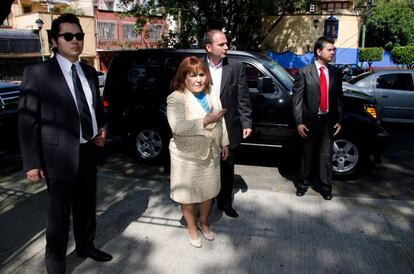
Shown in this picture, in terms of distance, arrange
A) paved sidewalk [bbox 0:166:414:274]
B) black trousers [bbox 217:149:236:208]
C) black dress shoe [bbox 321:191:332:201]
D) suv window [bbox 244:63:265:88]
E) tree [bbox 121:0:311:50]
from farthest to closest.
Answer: tree [bbox 121:0:311:50] → suv window [bbox 244:63:265:88] → black dress shoe [bbox 321:191:332:201] → black trousers [bbox 217:149:236:208] → paved sidewalk [bbox 0:166:414:274]

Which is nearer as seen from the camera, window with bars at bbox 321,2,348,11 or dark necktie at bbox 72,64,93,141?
dark necktie at bbox 72,64,93,141

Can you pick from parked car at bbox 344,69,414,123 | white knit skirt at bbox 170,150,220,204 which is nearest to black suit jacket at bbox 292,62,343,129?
white knit skirt at bbox 170,150,220,204

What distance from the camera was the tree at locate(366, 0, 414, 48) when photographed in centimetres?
3297

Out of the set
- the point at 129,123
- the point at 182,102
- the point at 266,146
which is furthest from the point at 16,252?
the point at 266,146

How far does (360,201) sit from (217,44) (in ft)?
8.51

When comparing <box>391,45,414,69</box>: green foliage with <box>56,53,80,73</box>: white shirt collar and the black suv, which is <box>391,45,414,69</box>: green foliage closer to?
the black suv

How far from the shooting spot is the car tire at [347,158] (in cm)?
525

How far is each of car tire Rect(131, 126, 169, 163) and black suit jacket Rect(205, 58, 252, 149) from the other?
227 cm

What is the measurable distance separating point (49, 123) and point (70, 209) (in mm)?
730

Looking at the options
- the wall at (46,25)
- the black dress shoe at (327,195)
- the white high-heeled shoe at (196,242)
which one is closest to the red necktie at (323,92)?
the black dress shoe at (327,195)

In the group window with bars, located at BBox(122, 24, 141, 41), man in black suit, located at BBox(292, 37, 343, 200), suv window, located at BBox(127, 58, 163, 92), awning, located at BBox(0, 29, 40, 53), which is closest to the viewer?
man in black suit, located at BBox(292, 37, 343, 200)

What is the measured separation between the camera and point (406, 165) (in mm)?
6078

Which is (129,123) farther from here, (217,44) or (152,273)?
(152,273)

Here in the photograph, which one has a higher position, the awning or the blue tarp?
the awning
